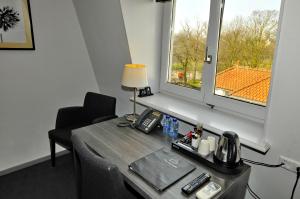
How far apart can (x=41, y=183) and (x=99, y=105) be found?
97 centimetres

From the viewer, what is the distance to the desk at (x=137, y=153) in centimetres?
107

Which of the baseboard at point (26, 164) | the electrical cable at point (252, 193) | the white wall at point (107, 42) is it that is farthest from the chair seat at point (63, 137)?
the electrical cable at point (252, 193)

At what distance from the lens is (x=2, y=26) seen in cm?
192

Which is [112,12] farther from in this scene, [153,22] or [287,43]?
[287,43]

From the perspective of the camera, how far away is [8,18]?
1.93 metres

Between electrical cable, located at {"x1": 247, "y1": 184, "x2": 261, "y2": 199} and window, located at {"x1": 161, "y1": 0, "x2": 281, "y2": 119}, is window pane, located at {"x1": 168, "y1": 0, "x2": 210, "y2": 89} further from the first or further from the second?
electrical cable, located at {"x1": 247, "y1": 184, "x2": 261, "y2": 199}

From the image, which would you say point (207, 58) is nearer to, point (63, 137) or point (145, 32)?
point (145, 32)

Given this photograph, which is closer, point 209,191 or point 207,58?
point 209,191

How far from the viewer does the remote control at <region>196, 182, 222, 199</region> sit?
100 cm

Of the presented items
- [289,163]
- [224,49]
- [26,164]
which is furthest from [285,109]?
[26,164]

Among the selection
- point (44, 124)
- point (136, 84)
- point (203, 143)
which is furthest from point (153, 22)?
point (44, 124)

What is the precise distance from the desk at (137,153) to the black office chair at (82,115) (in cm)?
39

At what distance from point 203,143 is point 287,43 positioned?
741mm

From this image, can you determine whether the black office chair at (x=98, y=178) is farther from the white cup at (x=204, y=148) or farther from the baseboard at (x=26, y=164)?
the baseboard at (x=26, y=164)
